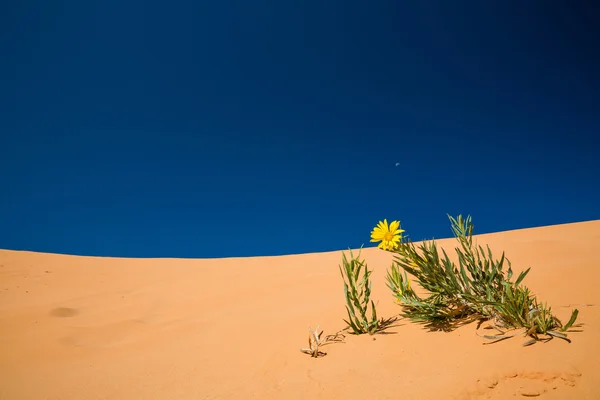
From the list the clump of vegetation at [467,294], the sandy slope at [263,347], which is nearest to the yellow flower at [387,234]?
the clump of vegetation at [467,294]

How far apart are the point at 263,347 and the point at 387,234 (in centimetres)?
132

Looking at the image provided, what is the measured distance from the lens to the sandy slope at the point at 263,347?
60.9 inches

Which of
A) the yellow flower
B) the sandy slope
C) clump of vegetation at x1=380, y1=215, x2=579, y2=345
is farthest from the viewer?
the yellow flower

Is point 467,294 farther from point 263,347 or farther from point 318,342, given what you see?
point 263,347

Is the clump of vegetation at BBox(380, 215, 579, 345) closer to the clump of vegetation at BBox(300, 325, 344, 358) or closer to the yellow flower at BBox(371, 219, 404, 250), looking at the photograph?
the yellow flower at BBox(371, 219, 404, 250)

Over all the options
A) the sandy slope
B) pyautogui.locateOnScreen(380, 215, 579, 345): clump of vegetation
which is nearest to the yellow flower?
pyautogui.locateOnScreen(380, 215, 579, 345): clump of vegetation

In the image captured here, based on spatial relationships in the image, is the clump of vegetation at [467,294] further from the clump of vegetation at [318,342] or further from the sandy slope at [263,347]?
the clump of vegetation at [318,342]

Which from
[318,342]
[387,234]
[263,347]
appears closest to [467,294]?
[387,234]

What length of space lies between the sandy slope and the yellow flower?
634 mm

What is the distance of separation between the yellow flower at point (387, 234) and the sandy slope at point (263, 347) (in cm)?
63

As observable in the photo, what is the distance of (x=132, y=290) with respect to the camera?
17.3 ft

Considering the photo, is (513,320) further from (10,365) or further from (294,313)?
(10,365)

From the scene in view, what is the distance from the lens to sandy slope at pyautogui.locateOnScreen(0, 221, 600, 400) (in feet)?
5.07

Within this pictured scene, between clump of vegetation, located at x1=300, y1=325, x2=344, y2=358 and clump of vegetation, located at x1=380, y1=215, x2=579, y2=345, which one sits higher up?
clump of vegetation, located at x1=380, y1=215, x2=579, y2=345
